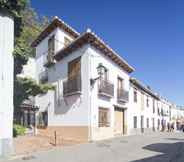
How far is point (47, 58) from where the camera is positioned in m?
25.5

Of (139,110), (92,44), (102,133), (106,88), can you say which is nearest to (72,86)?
(106,88)

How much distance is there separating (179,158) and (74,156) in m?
4.46

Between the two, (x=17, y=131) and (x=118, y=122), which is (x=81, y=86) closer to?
(x=17, y=131)

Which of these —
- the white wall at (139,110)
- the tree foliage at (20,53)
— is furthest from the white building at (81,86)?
the tree foliage at (20,53)

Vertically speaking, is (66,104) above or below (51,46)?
below

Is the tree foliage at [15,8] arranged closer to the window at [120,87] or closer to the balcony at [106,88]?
the balcony at [106,88]

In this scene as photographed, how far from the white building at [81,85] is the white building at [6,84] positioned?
24.9 ft

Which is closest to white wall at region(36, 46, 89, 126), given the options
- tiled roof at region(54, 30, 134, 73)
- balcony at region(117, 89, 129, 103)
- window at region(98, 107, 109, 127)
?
tiled roof at region(54, 30, 134, 73)

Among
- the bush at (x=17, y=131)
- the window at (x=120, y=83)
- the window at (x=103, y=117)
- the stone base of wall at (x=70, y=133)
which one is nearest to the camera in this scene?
the bush at (x=17, y=131)

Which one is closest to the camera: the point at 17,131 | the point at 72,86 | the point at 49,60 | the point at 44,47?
the point at 17,131

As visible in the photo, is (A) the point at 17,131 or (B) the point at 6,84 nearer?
(B) the point at 6,84

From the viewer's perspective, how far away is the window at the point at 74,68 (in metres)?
20.9

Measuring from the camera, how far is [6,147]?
11.9m

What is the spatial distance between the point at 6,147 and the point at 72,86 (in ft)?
31.4
